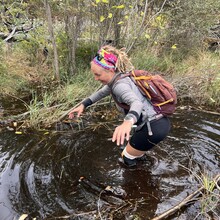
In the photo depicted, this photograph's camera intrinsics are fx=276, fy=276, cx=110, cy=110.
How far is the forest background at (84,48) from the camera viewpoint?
21.0 ft

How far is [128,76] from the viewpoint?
303 cm

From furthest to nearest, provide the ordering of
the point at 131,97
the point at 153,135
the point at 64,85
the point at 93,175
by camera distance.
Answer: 1. the point at 64,85
2. the point at 93,175
3. the point at 153,135
4. the point at 131,97

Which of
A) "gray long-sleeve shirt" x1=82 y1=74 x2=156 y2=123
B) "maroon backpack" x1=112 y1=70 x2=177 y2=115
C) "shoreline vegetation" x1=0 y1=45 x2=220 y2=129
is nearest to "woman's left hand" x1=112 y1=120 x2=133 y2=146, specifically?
"gray long-sleeve shirt" x1=82 y1=74 x2=156 y2=123

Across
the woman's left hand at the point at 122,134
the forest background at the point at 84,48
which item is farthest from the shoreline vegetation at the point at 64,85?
the woman's left hand at the point at 122,134

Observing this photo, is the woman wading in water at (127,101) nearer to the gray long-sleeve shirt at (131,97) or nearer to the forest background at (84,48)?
the gray long-sleeve shirt at (131,97)

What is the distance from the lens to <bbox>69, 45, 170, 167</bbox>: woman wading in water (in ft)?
8.60

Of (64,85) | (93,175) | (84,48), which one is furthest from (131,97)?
(84,48)

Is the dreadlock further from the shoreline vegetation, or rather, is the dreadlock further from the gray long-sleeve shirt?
the shoreline vegetation

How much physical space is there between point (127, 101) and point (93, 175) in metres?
1.39

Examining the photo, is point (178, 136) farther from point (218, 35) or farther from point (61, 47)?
point (218, 35)

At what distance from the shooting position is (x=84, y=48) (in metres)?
7.87

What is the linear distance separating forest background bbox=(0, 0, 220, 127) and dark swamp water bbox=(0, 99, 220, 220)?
39.4 inches

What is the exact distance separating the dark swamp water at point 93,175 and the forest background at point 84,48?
1.00 metres

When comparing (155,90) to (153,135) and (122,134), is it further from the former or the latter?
(122,134)
